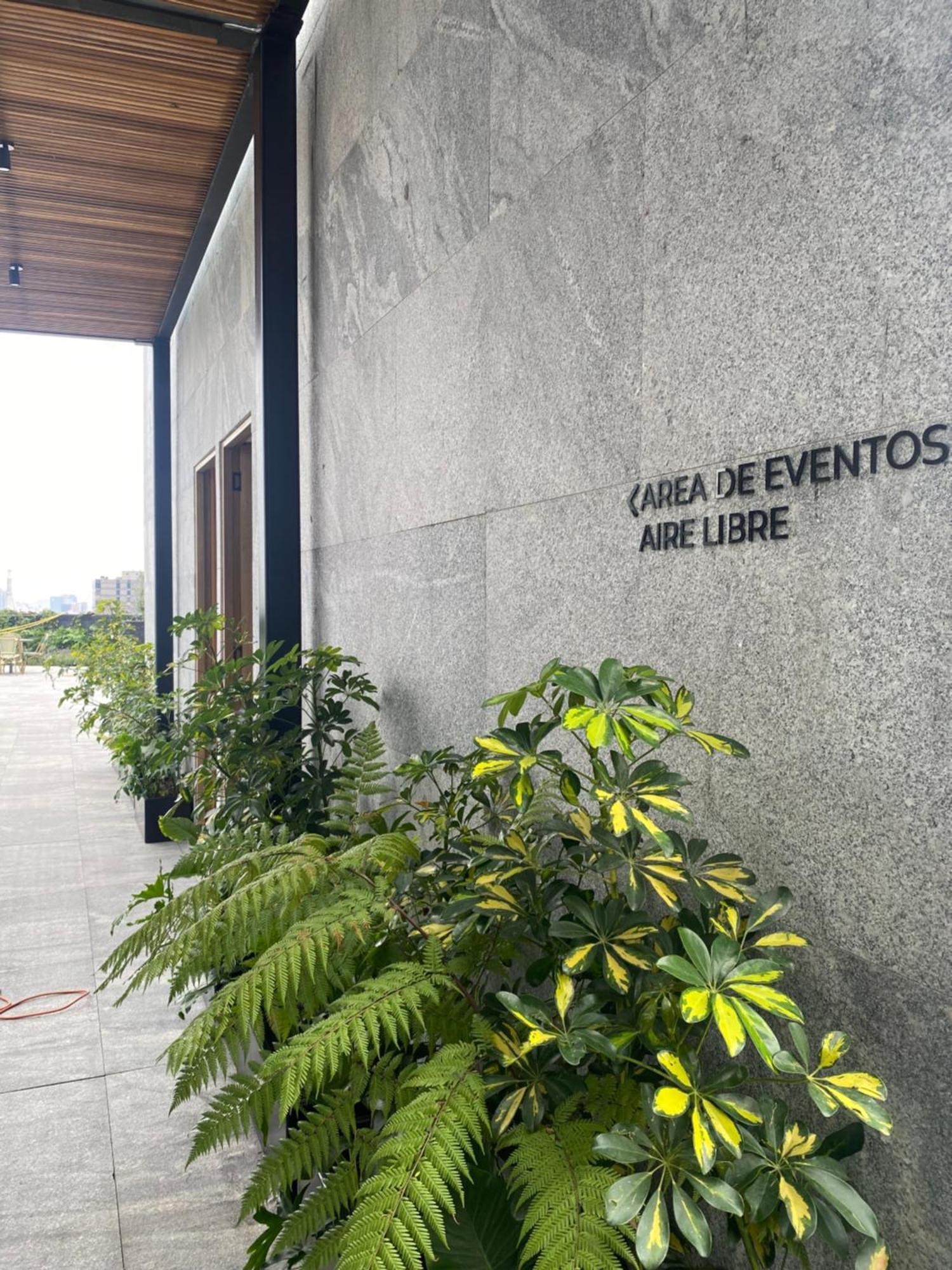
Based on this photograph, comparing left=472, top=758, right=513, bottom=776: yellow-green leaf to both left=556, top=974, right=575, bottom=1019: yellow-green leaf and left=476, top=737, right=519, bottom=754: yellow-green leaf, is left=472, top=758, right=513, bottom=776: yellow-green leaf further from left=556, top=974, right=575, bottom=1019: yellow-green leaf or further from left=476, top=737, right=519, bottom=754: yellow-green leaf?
left=556, top=974, right=575, bottom=1019: yellow-green leaf

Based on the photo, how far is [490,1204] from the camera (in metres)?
1.12

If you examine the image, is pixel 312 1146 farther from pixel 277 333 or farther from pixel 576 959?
pixel 277 333

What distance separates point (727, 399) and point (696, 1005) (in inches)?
29.1

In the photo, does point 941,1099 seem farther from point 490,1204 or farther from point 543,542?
point 543,542

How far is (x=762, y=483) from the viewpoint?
1.16 meters

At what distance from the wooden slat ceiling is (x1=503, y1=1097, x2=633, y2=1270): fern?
10.3 ft

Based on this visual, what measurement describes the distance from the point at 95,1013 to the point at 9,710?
1016cm

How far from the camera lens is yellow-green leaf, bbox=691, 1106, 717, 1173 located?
0.75 meters

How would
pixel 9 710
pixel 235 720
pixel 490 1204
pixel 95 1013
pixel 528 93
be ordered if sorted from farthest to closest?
1. pixel 9 710
2. pixel 95 1013
3. pixel 235 720
4. pixel 528 93
5. pixel 490 1204

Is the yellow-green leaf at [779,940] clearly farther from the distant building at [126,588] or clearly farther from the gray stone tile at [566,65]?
the distant building at [126,588]

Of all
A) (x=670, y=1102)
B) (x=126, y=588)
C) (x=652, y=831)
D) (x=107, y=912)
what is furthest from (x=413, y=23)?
(x=126, y=588)

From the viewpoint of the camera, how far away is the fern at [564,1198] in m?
0.87

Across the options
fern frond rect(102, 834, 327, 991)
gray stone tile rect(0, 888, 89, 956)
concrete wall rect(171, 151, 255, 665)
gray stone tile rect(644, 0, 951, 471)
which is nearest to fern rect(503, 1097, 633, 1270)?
fern frond rect(102, 834, 327, 991)

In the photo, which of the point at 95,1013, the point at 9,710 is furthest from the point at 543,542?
the point at 9,710
